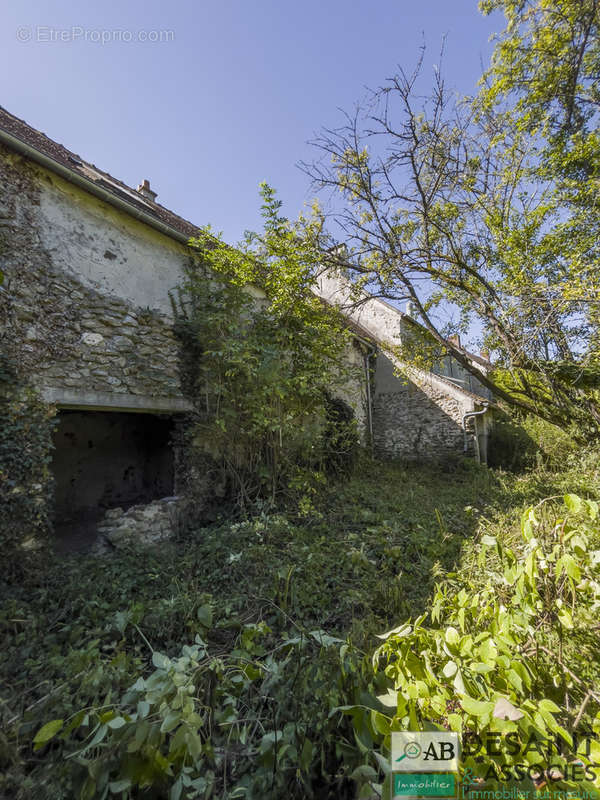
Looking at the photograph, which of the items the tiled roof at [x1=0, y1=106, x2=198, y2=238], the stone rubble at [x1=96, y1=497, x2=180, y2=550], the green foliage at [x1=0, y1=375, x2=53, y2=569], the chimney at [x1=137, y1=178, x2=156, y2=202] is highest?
the chimney at [x1=137, y1=178, x2=156, y2=202]

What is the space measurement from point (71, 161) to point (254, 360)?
16.4ft

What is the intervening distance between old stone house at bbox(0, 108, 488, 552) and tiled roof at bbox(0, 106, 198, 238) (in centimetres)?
5

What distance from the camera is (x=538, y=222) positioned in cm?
678

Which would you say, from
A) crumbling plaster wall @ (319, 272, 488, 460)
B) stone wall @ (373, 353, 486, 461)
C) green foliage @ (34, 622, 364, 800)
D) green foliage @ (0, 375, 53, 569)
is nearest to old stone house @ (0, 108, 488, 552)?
green foliage @ (0, 375, 53, 569)

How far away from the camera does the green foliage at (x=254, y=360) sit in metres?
5.42

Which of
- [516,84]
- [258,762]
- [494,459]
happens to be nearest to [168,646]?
[258,762]

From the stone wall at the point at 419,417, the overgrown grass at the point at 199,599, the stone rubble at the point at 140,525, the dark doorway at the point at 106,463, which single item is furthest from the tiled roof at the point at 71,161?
the stone wall at the point at 419,417

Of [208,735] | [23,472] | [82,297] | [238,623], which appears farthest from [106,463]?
[208,735]

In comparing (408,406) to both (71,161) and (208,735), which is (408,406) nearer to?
(71,161)

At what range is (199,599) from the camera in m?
3.18

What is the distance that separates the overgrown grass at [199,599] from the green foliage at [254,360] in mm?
1019

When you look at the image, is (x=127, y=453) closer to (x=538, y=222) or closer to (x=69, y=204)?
(x=69, y=204)

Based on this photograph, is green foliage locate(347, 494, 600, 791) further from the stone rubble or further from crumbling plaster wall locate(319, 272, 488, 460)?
crumbling plaster wall locate(319, 272, 488, 460)

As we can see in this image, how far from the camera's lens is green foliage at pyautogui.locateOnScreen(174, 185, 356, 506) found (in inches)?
213
